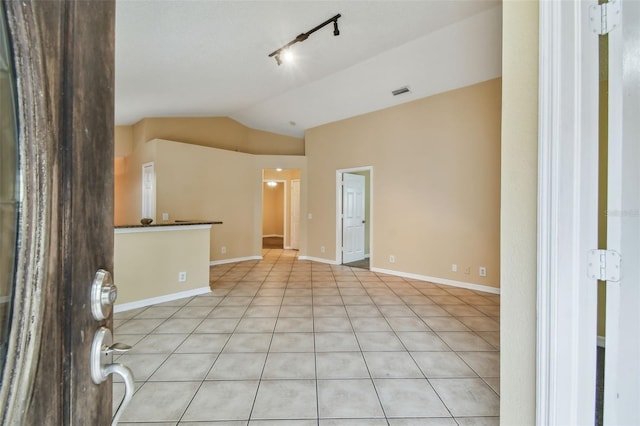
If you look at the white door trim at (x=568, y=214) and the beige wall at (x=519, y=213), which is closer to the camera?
the white door trim at (x=568, y=214)

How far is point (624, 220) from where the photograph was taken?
897 millimetres

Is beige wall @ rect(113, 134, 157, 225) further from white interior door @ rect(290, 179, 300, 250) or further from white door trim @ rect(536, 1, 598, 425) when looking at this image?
white door trim @ rect(536, 1, 598, 425)

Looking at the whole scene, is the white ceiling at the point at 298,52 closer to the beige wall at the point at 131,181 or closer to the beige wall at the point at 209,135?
the beige wall at the point at 209,135

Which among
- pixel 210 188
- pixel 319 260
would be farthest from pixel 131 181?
pixel 319 260

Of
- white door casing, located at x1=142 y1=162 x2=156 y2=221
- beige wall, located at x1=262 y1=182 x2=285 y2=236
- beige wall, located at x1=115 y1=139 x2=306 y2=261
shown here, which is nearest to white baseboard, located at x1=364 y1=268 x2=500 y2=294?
beige wall, located at x1=115 y1=139 x2=306 y2=261

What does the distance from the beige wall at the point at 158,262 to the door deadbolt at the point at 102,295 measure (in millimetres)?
3026

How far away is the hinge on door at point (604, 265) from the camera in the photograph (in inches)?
35.2

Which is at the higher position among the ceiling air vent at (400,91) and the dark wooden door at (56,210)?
the ceiling air vent at (400,91)

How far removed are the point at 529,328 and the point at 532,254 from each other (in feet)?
0.98

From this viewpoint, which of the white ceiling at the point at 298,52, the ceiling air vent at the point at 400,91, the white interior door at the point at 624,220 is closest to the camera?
the white interior door at the point at 624,220

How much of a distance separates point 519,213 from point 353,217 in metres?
4.80

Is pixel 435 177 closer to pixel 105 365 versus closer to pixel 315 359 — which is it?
pixel 315 359

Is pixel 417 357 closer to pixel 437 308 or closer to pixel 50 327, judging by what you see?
pixel 437 308

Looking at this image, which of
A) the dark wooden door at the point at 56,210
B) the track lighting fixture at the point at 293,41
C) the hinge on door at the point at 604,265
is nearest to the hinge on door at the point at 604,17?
the hinge on door at the point at 604,265
